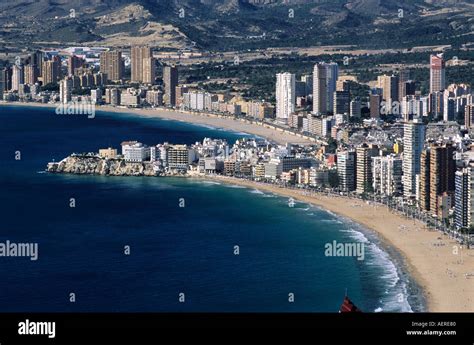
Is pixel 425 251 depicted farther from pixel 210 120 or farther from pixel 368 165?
pixel 210 120

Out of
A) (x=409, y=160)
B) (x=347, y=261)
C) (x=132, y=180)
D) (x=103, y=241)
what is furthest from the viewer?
(x=132, y=180)

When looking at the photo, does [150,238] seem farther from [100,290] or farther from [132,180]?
[132,180]

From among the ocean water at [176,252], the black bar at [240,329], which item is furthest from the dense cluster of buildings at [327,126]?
the black bar at [240,329]

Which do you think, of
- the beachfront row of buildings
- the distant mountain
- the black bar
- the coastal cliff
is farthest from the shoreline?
the black bar

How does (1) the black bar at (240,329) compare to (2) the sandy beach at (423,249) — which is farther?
(2) the sandy beach at (423,249)

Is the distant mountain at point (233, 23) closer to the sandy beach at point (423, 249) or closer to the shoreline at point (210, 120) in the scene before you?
the shoreline at point (210, 120)

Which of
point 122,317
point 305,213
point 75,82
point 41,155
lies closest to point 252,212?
point 305,213
